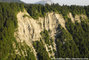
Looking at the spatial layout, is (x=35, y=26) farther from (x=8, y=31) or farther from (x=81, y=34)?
(x=81, y=34)

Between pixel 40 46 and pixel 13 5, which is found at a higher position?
pixel 13 5

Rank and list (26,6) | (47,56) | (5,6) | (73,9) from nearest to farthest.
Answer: (47,56)
(5,6)
(26,6)
(73,9)

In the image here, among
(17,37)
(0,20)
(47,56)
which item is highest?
(0,20)

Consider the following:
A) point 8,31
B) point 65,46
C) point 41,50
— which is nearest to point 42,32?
point 41,50

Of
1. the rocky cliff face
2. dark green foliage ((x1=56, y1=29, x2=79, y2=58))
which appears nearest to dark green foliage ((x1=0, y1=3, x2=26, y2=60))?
the rocky cliff face

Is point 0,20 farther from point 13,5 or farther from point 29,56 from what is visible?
point 29,56

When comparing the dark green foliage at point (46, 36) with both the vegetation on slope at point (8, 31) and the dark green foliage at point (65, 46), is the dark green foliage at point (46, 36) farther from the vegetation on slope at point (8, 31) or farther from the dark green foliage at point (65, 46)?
the vegetation on slope at point (8, 31)

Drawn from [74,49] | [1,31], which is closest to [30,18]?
[1,31]
